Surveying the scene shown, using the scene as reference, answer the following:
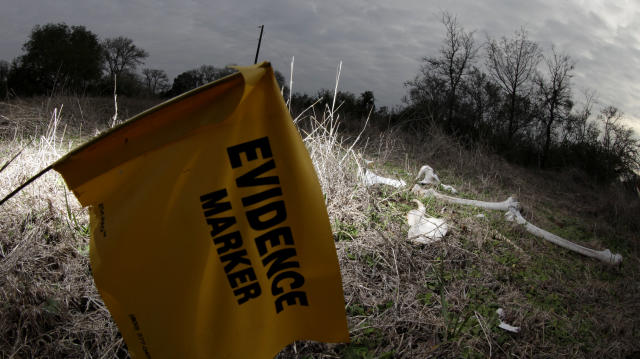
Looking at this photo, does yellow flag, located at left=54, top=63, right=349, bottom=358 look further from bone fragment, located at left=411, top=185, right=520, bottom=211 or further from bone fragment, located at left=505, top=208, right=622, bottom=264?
bone fragment, located at left=505, top=208, right=622, bottom=264

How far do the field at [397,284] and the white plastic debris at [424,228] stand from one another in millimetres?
55

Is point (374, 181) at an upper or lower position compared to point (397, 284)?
upper

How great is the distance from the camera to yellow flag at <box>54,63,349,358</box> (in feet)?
3.25

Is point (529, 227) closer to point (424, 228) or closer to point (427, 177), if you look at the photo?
point (427, 177)

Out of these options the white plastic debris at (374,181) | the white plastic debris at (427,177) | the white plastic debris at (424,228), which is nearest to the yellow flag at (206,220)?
the white plastic debris at (424,228)

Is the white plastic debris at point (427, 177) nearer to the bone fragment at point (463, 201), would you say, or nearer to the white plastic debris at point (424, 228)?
the bone fragment at point (463, 201)

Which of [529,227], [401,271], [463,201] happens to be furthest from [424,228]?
[529,227]

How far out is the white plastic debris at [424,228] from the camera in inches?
117

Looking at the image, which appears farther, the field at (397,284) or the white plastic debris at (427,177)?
the white plastic debris at (427,177)

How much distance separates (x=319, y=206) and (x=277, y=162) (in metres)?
0.18

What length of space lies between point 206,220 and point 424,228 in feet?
7.72

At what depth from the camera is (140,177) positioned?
1012 millimetres

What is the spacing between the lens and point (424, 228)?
3.08m

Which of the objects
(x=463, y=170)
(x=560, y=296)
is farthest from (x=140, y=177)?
(x=463, y=170)
